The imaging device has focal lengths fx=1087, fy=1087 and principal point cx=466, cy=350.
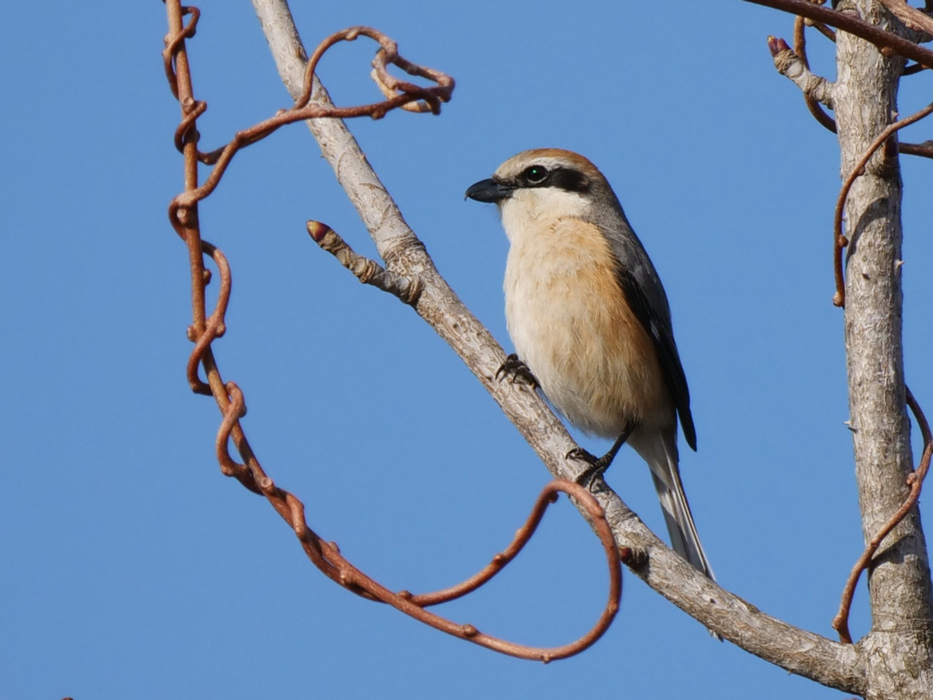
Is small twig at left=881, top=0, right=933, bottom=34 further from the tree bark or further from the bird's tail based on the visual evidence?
the bird's tail

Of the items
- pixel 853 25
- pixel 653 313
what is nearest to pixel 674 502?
pixel 653 313

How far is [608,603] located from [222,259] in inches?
39.5

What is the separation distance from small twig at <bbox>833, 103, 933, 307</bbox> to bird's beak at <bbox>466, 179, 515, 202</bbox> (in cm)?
243

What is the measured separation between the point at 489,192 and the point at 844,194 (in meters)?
2.51

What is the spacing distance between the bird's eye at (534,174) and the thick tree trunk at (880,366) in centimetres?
230

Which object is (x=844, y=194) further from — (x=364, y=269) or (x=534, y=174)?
(x=534, y=174)

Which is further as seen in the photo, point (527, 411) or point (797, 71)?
point (527, 411)

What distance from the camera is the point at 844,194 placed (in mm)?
2586

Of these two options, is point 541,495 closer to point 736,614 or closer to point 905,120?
point 736,614

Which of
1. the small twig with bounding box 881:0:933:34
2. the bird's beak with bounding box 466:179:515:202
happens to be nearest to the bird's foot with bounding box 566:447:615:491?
the small twig with bounding box 881:0:933:34

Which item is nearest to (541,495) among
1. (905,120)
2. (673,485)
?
(905,120)

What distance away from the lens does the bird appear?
4.42m

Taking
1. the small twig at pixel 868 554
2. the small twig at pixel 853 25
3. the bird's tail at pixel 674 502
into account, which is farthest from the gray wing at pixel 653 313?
the small twig at pixel 853 25

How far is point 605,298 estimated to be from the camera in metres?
4.46
